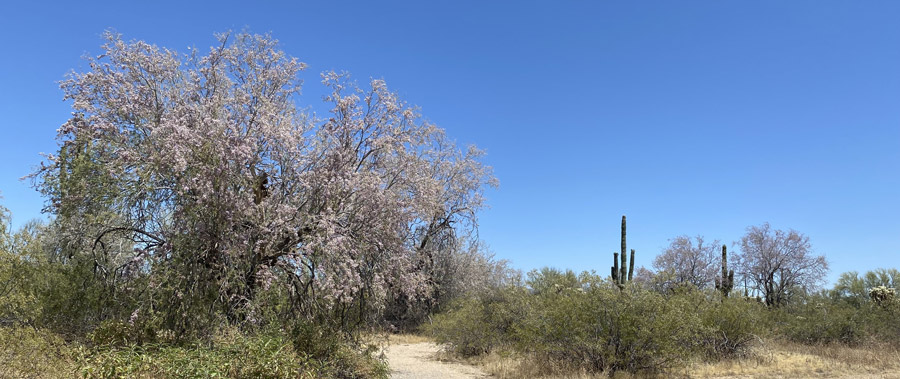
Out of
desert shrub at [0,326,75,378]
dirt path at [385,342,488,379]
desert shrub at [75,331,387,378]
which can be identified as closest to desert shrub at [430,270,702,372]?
dirt path at [385,342,488,379]

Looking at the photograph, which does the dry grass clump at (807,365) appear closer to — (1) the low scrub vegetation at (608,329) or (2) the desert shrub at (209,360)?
(1) the low scrub vegetation at (608,329)

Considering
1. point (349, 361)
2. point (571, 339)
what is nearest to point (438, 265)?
point (571, 339)

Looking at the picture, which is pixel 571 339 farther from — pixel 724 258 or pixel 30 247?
pixel 724 258

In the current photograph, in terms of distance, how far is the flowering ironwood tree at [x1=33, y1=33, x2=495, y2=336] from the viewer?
9266 mm

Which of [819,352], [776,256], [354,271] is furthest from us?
[776,256]

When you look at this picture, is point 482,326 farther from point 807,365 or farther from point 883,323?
point 883,323

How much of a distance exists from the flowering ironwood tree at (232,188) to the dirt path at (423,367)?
3238 mm

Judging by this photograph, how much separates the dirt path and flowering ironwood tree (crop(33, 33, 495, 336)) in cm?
324

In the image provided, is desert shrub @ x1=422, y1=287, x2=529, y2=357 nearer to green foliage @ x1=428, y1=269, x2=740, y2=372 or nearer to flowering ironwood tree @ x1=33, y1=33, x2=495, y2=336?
green foliage @ x1=428, y1=269, x2=740, y2=372

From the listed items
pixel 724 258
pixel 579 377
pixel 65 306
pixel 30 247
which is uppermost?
pixel 724 258

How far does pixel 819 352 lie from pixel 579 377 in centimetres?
1143

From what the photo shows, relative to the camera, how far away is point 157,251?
941 cm

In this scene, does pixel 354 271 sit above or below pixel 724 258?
below

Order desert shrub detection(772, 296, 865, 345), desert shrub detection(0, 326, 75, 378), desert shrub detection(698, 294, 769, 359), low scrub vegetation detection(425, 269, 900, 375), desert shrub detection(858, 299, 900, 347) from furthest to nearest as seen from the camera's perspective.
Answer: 1. desert shrub detection(772, 296, 865, 345)
2. desert shrub detection(858, 299, 900, 347)
3. desert shrub detection(698, 294, 769, 359)
4. low scrub vegetation detection(425, 269, 900, 375)
5. desert shrub detection(0, 326, 75, 378)
